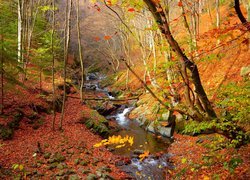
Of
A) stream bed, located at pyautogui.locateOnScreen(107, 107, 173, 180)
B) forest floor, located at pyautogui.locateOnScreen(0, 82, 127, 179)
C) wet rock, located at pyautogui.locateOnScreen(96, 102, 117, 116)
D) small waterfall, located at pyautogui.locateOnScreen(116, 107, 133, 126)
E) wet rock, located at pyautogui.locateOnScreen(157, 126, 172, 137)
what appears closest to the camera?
forest floor, located at pyautogui.locateOnScreen(0, 82, 127, 179)

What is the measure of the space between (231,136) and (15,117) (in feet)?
34.2

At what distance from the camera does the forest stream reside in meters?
9.29

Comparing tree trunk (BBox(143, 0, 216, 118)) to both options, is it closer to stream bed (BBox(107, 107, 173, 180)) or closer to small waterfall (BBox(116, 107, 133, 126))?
stream bed (BBox(107, 107, 173, 180))

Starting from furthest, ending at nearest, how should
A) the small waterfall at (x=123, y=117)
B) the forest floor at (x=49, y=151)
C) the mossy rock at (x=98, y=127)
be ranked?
1. the small waterfall at (x=123, y=117)
2. the mossy rock at (x=98, y=127)
3. the forest floor at (x=49, y=151)

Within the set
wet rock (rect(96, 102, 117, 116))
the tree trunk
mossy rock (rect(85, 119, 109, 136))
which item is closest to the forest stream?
mossy rock (rect(85, 119, 109, 136))

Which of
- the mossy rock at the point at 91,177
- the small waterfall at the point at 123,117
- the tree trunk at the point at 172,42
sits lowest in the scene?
the small waterfall at the point at 123,117

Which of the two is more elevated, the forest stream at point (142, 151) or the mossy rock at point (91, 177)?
the mossy rock at point (91, 177)

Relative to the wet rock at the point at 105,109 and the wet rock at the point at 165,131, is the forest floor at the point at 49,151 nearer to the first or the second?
the wet rock at the point at 165,131

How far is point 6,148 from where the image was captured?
9.11m

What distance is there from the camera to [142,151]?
443 inches

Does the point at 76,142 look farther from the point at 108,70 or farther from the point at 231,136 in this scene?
the point at 108,70

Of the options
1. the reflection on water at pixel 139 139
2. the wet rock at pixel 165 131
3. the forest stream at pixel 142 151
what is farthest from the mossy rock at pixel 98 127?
the wet rock at pixel 165 131

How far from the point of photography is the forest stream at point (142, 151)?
9.29m

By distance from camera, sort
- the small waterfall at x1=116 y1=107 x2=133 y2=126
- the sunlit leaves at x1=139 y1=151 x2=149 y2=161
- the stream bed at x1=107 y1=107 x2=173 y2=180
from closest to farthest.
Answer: the stream bed at x1=107 y1=107 x2=173 y2=180 < the sunlit leaves at x1=139 y1=151 x2=149 y2=161 < the small waterfall at x1=116 y1=107 x2=133 y2=126
